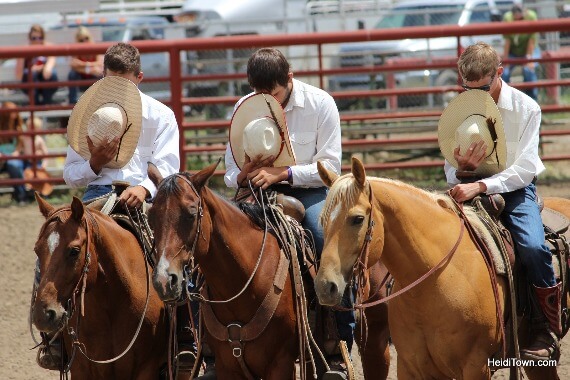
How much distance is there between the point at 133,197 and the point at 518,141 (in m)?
2.14

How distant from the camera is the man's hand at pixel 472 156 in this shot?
5.67m

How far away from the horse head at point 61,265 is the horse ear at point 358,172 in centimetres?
133

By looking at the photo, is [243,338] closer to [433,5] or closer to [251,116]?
[251,116]

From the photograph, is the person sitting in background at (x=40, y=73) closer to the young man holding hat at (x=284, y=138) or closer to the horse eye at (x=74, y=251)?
the young man holding hat at (x=284, y=138)

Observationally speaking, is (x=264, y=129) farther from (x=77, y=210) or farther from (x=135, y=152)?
(x=77, y=210)

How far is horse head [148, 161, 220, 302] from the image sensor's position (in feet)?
15.7

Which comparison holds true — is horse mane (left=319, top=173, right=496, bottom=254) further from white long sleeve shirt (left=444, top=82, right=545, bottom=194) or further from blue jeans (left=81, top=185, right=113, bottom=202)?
blue jeans (left=81, top=185, right=113, bottom=202)

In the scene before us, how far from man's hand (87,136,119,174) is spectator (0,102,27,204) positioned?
609 centimetres

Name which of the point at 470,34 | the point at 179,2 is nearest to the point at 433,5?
the point at 179,2

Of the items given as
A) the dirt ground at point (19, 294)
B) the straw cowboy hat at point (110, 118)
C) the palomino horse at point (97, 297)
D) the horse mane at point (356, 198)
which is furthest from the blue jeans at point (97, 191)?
the dirt ground at point (19, 294)

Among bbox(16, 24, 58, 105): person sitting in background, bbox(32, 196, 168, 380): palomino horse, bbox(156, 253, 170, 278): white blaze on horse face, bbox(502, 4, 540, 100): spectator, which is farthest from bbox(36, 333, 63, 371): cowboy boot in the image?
bbox(502, 4, 540, 100): spectator

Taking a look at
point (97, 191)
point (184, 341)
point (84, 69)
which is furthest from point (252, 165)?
point (84, 69)

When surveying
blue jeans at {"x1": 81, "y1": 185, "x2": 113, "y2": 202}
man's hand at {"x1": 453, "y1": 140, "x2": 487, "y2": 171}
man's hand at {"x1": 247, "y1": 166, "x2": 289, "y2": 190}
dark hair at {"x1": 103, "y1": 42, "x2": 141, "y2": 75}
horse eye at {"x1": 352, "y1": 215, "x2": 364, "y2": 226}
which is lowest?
horse eye at {"x1": 352, "y1": 215, "x2": 364, "y2": 226}

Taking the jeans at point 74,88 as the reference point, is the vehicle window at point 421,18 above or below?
above
